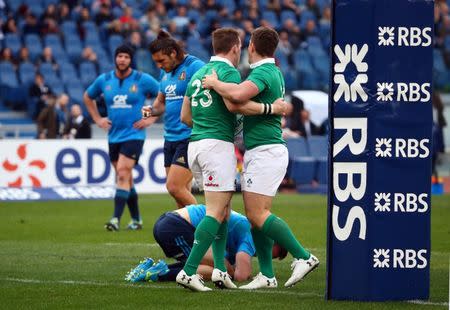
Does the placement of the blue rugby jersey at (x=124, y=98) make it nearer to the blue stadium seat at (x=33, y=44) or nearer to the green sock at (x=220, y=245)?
the green sock at (x=220, y=245)

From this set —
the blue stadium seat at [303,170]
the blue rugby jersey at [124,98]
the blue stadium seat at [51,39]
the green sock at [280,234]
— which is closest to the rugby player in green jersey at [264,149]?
the green sock at [280,234]

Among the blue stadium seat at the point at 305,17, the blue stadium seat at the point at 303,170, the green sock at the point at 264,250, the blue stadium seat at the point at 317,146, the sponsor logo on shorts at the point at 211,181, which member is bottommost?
the blue stadium seat at the point at 303,170

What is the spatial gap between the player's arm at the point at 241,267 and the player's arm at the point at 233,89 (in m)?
1.67

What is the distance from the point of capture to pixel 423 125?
9.03 meters

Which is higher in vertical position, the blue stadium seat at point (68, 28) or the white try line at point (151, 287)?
the blue stadium seat at point (68, 28)

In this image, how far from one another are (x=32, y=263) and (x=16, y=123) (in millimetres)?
18058

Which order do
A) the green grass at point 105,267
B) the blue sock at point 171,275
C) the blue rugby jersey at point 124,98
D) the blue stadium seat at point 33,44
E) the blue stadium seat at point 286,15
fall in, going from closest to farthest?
the green grass at point 105,267 → the blue sock at point 171,275 → the blue rugby jersey at point 124,98 → the blue stadium seat at point 33,44 → the blue stadium seat at point 286,15

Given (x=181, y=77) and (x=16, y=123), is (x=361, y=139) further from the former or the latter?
(x=16, y=123)

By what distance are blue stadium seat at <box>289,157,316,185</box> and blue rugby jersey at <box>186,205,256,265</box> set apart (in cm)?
1601

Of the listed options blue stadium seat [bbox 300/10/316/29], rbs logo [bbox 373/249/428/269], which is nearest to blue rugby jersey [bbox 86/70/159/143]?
rbs logo [bbox 373/249/428/269]

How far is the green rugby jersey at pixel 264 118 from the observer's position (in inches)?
390

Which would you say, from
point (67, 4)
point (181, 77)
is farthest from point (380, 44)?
point (67, 4)

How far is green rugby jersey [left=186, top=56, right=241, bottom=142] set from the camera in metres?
9.95

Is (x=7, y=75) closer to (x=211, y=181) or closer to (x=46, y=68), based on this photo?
(x=46, y=68)
